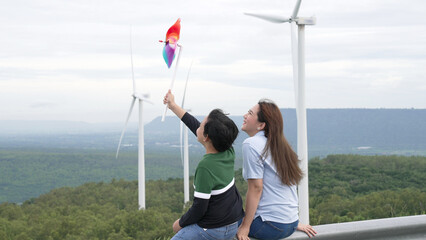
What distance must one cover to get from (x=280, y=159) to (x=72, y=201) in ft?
228

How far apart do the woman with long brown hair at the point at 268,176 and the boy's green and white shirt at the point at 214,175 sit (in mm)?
167

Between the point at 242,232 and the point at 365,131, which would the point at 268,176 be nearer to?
the point at 242,232

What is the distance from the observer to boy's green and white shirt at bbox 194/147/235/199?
396 centimetres

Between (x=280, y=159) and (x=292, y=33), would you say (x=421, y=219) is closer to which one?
(x=280, y=159)

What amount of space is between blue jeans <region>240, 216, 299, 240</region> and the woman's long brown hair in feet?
1.11

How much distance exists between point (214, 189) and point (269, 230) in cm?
59

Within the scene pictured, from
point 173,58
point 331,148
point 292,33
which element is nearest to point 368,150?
point 331,148

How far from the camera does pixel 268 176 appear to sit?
434cm

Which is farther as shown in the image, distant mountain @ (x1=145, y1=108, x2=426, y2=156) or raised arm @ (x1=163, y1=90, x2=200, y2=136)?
distant mountain @ (x1=145, y1=108, x2=426, y2=156)

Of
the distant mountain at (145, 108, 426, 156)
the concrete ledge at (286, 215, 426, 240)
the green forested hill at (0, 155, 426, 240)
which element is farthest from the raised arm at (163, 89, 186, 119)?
the distant mountain at (145, 108, 426, 156)

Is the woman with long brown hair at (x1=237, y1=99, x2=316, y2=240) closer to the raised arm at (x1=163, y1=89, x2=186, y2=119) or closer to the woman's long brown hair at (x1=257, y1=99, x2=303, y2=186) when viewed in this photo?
the woman's long brown hair at (x1=257, y1=99, x2=303, y2=186)

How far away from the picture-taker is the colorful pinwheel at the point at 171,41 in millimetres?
→ 4746

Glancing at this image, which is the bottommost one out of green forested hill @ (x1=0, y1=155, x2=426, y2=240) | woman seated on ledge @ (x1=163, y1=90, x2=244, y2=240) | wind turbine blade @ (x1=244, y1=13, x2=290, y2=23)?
green forested hill @ (x1=0, y1=155, x2=426, y2=240)

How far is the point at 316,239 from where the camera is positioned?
4.11m
